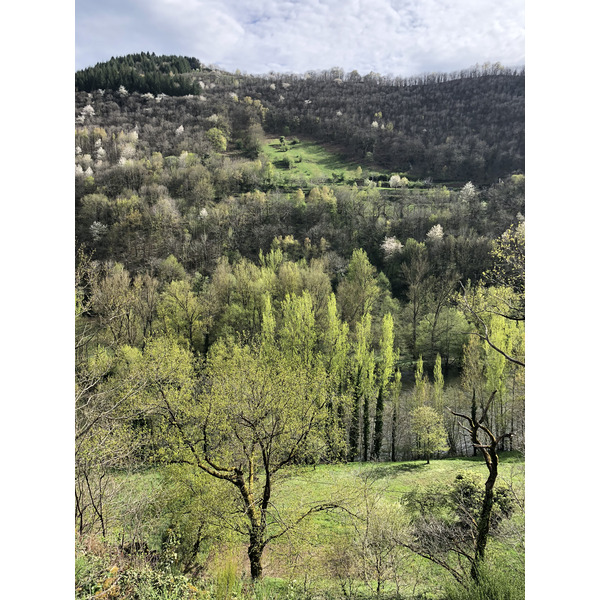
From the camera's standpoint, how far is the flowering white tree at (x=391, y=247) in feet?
72.2

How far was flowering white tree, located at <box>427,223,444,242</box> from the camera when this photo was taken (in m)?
21.1

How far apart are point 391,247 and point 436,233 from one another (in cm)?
275

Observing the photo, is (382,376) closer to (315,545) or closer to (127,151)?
(315,545)

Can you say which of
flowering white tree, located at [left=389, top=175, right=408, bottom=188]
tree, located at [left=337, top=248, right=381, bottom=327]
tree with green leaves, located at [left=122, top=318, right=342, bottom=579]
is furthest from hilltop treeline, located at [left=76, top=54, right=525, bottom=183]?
tree with green leaves, located at [left=122, top=318, right=342, bottom=579]

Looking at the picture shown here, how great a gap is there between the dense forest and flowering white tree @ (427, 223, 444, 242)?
0.12m

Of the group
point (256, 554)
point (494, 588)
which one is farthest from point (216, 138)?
point (494, 588)

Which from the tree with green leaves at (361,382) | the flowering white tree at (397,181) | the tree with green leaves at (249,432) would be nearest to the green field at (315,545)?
the tree with green leaves at (249,432)

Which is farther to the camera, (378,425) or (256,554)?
(378,425)

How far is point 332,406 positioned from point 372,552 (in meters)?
4.86

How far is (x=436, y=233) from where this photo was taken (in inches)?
840

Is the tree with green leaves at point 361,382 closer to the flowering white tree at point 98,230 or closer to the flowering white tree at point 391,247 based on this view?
the flowering white tree at point 391,247
